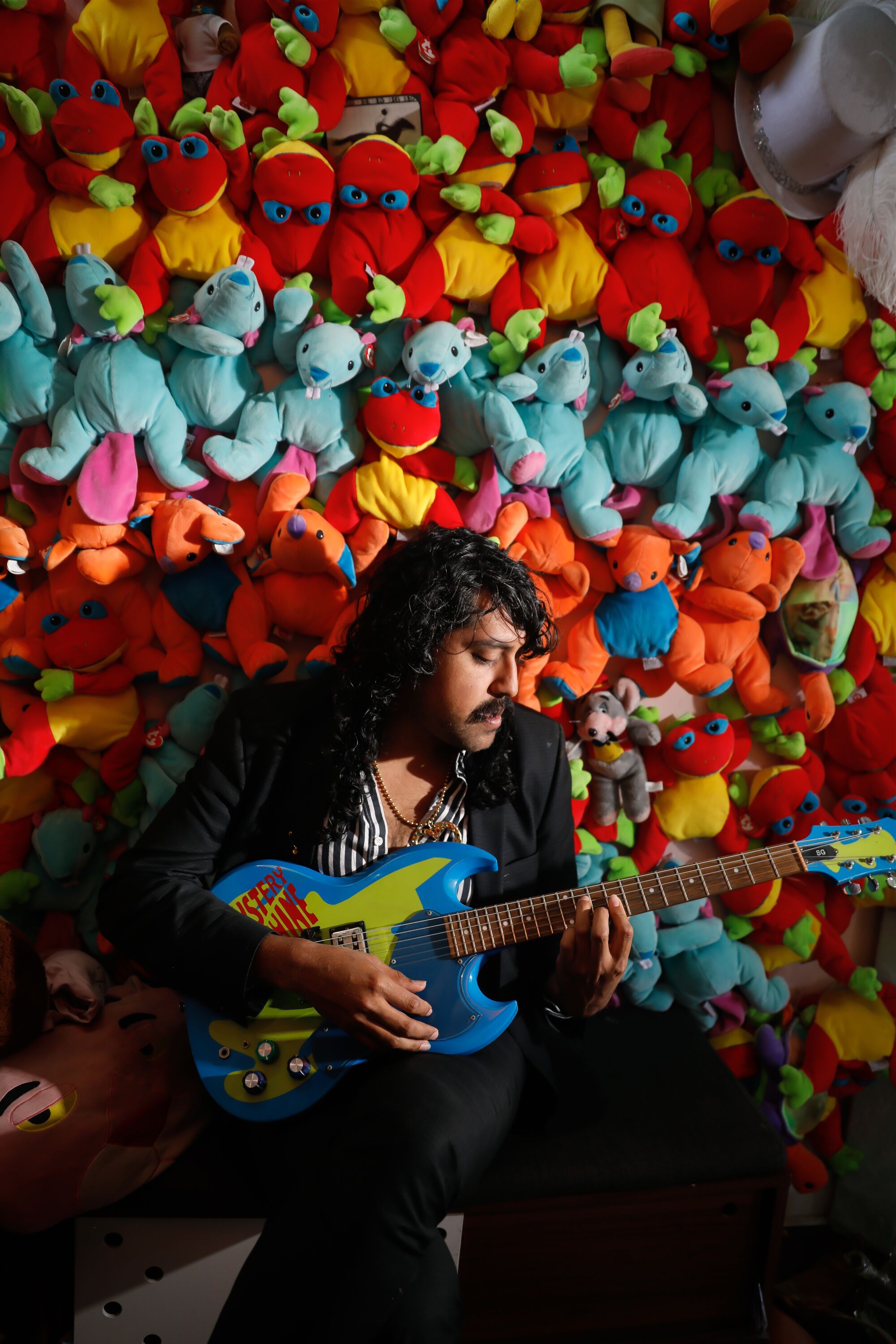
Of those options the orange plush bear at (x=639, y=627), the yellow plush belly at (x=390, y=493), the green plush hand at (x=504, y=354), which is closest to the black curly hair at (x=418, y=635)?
the yellow plush belly at (x=390, y=493)

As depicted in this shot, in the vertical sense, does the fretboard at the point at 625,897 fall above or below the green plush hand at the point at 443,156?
below

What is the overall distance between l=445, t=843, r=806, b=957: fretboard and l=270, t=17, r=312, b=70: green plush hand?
153 cm

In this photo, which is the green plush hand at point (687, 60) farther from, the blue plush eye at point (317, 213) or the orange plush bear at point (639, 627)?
the orange plush bear at point (639, 627)

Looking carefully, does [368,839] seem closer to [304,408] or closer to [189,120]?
[304,408]

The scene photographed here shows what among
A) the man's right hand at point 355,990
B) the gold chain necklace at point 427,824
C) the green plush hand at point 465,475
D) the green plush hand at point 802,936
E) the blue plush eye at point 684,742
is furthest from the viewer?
the green plush hand at point 802,936

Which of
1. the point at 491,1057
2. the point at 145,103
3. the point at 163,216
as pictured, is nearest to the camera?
the point at 491,1057

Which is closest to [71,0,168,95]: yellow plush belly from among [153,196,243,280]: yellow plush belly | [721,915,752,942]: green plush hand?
[153,196,243,280]: yellow plush belly

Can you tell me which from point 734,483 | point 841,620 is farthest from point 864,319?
point 841,620

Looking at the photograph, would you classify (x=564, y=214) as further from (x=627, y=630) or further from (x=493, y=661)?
(x=493, y=661)

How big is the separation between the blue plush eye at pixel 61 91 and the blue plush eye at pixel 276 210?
0.35 m

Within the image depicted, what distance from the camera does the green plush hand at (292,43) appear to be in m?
1.41

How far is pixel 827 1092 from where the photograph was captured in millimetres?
1888

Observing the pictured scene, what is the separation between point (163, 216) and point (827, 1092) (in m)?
2.39

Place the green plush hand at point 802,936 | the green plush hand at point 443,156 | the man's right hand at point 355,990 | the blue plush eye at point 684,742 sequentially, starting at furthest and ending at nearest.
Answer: the green plush hand at point 802,936
the blue plush eye at point 684,742
the green plush hand at point 443,156
the man's right hand at point 355,990
